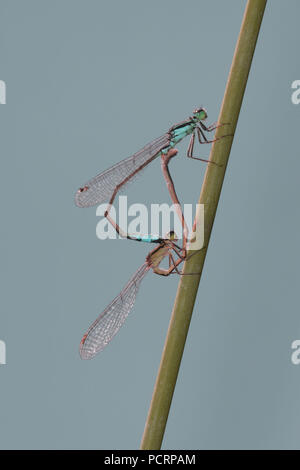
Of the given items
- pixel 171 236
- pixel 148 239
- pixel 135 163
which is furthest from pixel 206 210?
pixel 135 163

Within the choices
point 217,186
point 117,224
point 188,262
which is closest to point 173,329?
point 188,262

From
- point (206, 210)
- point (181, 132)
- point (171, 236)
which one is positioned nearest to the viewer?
point (206, 210)

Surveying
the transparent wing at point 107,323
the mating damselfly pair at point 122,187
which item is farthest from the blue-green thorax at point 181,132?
the transparent wing at point 107,323

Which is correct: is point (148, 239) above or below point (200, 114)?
below

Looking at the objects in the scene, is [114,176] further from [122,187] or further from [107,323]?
[107,323]

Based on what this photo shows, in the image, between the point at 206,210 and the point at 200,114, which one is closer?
the point at 206,210

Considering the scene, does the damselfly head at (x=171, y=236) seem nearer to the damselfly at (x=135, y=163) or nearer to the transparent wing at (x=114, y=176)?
the damselfly at (x=135, y=163)
